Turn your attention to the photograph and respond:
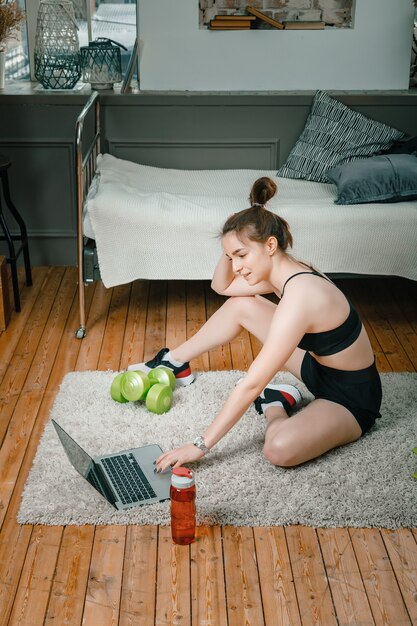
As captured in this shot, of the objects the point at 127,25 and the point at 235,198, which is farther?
the point at 127,25

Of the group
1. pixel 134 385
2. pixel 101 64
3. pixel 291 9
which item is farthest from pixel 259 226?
pixel 291 9

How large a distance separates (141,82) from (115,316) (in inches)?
54.1

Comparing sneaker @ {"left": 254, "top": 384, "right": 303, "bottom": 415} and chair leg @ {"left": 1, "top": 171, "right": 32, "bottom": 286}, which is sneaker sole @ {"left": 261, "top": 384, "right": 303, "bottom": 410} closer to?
sneaker @ {"left": 254, "top": 384, "right": 303, "bottom": 415}

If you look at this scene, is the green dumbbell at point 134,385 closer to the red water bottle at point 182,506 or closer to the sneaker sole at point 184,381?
the sneaker sole at point 184,381

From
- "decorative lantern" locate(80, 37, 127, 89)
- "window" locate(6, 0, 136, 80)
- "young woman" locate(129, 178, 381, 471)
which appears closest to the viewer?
"young woman" locate(129, 178, 381, 471)

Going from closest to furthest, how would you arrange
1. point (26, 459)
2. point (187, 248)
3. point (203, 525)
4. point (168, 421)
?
1. point (203, 525)
2. point (26, 459)
3. point (168, 421)
4. point (187, 248)

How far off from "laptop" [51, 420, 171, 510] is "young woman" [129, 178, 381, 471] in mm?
85

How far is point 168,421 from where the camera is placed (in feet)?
9.25

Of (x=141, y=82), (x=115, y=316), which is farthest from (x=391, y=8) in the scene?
(x=115, y=316)

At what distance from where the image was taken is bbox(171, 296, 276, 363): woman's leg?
2855 mm

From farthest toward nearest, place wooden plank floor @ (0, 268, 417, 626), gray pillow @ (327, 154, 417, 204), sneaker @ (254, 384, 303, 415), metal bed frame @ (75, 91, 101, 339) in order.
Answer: gray pillow @ (327, 154, 417, 204) → metal bed frame @ (75, 91, 101, 339) → sneaker @ (254, 384, 303, 415) → wooden plank floor @ (0, 268, 417, 626)

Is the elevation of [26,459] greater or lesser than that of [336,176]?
lesser

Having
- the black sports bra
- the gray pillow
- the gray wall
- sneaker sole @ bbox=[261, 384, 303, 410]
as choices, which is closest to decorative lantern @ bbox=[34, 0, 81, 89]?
the gray wall

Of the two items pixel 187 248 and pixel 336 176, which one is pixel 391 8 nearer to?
pixel 336 176
